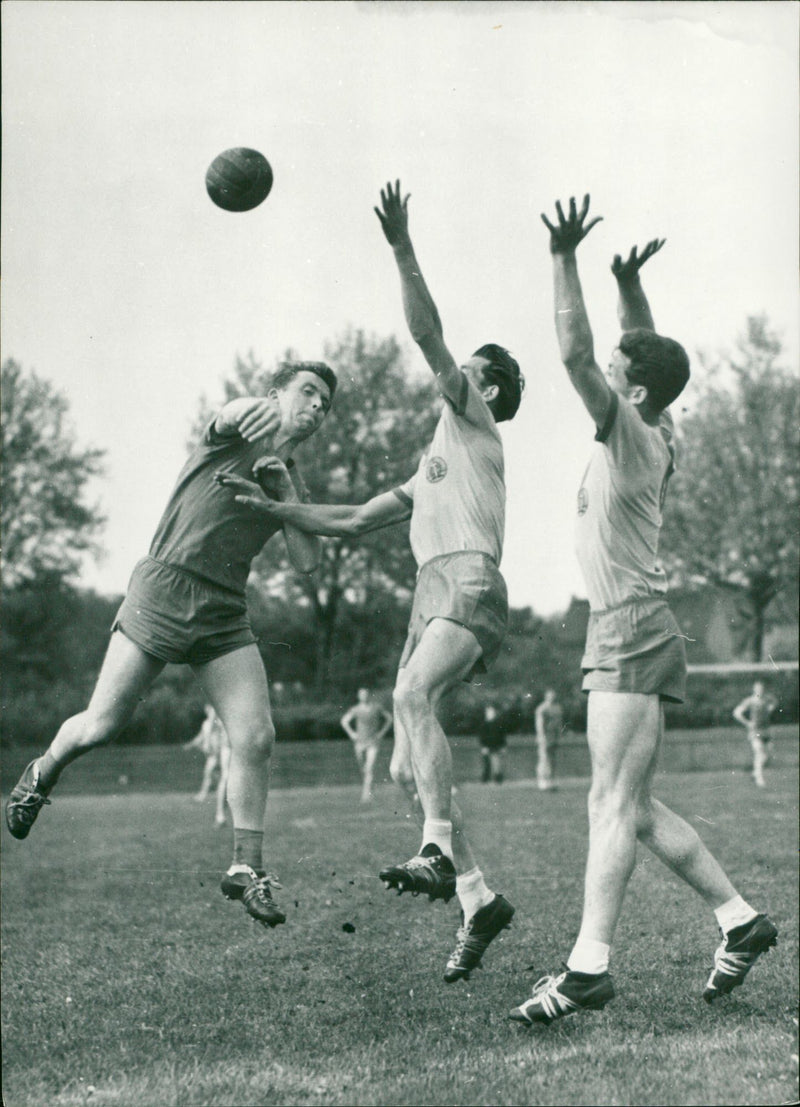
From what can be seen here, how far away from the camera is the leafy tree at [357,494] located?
1293 cm

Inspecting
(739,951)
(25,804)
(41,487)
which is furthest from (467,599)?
(41,487)

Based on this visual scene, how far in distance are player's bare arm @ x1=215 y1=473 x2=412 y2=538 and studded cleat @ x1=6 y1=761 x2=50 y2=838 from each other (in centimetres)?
144

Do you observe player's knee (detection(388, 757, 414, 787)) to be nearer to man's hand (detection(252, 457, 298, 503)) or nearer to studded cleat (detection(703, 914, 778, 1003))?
man's hand (detection(252, 457, 298, 503))

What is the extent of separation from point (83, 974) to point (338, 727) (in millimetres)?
20121

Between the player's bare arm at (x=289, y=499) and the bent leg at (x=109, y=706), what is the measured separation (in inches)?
29.3

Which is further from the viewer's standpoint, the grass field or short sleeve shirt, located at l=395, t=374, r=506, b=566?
short sleeve shirt, located at l=395, t=374, r=506, b=566

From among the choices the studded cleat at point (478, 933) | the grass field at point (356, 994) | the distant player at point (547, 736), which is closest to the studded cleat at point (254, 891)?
the grass field at point (356, 994)

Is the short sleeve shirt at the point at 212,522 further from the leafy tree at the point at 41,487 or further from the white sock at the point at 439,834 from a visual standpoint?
the leafy tree at the point at 41,487

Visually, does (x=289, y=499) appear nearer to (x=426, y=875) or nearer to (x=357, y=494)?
(x=426, y=875)

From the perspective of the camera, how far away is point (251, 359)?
16.0m

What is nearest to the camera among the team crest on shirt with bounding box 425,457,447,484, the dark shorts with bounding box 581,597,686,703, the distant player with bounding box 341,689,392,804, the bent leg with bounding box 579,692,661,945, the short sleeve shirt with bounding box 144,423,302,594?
the bent leg with bounding box 579,692,661,945

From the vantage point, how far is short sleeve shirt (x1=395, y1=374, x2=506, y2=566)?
518cm

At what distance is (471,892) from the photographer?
5.02 m

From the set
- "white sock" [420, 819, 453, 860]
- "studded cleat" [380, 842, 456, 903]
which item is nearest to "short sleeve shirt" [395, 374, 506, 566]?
"white sock" [420, 819, 453, 860]
